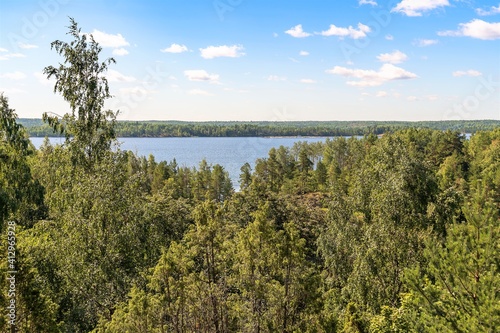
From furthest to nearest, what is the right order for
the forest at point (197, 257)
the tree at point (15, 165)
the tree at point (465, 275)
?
the tree at point (15, 165)
the forest at point (197, 257)
the tree at point (465, 275)

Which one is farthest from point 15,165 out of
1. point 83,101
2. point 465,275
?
point 465,275

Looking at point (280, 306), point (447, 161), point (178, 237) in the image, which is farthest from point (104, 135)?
point (447, 161)

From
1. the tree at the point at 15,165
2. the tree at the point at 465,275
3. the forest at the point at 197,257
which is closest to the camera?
the tree at the point at 465,275

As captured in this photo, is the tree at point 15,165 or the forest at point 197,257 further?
the tree at point 15,165

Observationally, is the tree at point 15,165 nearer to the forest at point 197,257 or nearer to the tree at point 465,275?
the forest at point 197,257

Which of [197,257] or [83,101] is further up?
[83,101]

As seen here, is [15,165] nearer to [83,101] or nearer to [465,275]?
[83,101]

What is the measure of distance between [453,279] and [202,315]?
692 centimetres

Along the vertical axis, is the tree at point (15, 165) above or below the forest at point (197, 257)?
above

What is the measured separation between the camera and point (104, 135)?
47.3 feet

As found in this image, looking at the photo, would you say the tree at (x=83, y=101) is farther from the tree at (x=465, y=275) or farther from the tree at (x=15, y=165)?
the tree at (x=465, y=275)

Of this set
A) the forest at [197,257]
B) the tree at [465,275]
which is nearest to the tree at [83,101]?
the forest at [197,257]

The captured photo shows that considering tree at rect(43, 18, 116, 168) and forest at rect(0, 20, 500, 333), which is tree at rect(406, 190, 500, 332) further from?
tree at rect(43, 18, 116, 168)

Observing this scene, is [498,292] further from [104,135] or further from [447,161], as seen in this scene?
[447,161]
